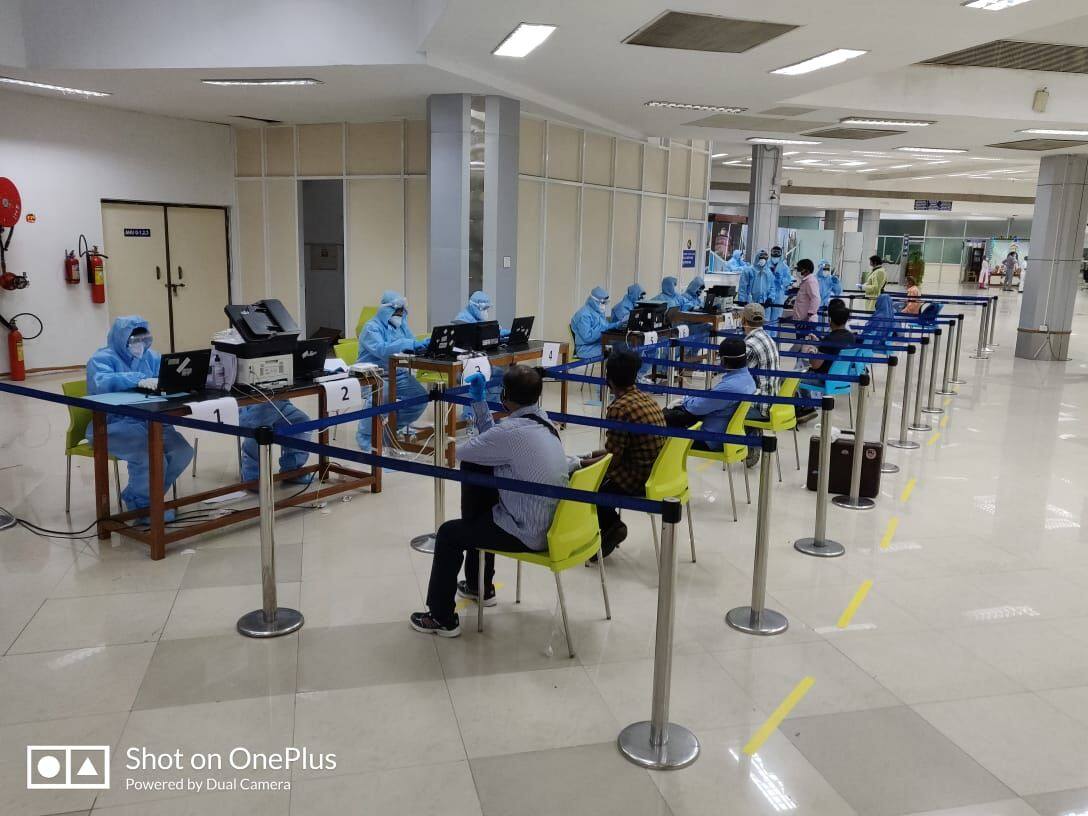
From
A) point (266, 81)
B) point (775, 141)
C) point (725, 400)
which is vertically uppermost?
point (775, 141)

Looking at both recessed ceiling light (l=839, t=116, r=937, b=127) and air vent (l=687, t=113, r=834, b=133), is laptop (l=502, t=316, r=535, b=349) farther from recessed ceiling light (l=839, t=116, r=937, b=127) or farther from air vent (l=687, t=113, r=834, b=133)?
recessed ceiling light (l=839, t=116, r=937, b=127)

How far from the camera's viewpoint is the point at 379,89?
335 inches

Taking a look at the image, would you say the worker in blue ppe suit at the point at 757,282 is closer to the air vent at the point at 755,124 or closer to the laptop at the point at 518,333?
the air vent at the point at 755,124

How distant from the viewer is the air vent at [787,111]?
32.0ft

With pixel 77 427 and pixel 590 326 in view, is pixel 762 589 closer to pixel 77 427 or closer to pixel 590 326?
pixel 77 427

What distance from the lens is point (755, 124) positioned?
36.6ft

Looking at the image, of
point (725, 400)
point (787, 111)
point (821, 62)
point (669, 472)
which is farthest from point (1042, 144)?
point (669, 472)

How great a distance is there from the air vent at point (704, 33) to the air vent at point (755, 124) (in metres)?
3.90

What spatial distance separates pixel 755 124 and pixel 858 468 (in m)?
7.10

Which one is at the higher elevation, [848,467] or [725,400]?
[725,400]

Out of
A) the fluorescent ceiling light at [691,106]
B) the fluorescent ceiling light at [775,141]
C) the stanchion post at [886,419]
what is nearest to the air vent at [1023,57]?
the fluorescent ceiling light at [691,106]

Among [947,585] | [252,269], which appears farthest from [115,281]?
[947,585]

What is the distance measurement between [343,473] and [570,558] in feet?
9.89

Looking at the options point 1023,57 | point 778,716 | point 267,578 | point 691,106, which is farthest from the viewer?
point 691,106
